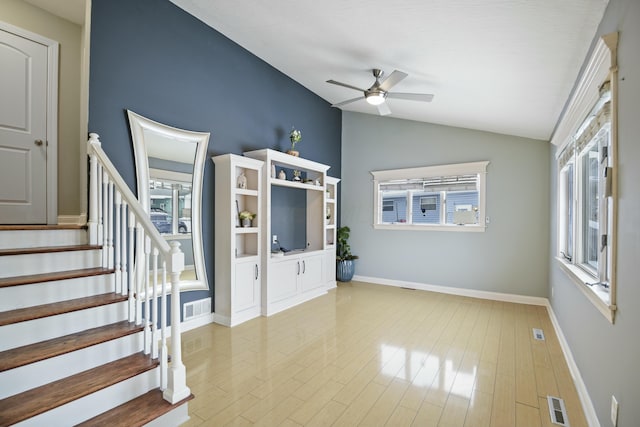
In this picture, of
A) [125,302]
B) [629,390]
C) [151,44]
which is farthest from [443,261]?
[151,44]

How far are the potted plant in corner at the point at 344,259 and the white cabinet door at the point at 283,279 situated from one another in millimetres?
1524

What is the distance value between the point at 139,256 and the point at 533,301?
537 centimetres

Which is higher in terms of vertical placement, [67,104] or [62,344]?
[67,104]

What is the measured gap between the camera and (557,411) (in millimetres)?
2033

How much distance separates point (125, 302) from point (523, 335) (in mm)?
4086

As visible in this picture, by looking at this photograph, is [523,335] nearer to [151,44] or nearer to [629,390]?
[629,390]

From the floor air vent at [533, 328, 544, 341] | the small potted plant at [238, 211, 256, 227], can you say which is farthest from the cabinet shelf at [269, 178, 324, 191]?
the floor air vent at [533, 328, 544, 341]

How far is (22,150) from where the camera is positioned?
3002 mm

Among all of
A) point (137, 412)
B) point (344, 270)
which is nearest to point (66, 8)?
point (137, 412)

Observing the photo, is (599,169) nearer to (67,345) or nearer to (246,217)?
(246,217)

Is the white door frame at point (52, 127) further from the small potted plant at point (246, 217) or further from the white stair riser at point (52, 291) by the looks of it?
the small potted plant at point (246, 217)

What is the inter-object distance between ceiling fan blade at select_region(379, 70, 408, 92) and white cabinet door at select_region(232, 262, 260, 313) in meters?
2.76

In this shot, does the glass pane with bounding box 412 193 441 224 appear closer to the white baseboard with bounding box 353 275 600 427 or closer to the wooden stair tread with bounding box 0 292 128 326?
the white baseboard with bounding box 353 275 600 427

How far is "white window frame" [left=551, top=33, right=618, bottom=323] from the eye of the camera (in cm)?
156
